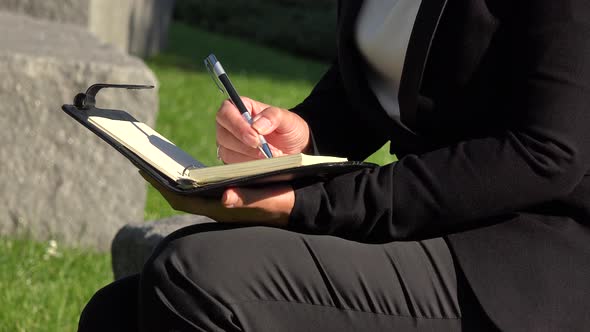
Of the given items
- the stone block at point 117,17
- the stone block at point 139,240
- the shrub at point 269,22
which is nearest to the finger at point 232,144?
the stone block at point 139,240

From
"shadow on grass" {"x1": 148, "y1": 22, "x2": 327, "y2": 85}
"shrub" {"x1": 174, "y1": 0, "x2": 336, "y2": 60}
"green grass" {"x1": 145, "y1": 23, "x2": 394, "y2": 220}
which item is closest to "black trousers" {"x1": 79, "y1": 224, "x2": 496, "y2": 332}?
"green grass" {"x1": 145, "y1": 23, "x2": 394, "y2": 220}

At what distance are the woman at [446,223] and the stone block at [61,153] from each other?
194 centimetres

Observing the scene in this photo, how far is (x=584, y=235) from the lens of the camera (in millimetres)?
2027

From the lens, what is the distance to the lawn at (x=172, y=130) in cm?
346

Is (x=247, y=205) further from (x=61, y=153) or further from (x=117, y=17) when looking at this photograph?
(x=117, y=17)

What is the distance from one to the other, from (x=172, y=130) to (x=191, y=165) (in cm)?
396

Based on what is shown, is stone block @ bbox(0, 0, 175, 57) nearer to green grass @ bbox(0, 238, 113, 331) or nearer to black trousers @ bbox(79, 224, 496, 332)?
green grass @ bbox(0, 238, 113, 331)

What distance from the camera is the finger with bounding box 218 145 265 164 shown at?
84.9 inches

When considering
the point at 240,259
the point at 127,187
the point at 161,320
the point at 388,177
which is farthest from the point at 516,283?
the point at 127,187

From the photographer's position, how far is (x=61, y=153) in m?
4.01

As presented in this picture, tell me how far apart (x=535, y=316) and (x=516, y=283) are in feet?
0.21

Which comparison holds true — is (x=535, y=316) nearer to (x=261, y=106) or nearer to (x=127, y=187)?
(x=261, y=106)

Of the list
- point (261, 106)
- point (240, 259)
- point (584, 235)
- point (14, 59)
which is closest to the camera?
point (240, 259)

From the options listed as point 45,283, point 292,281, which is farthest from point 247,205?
point 45,283
